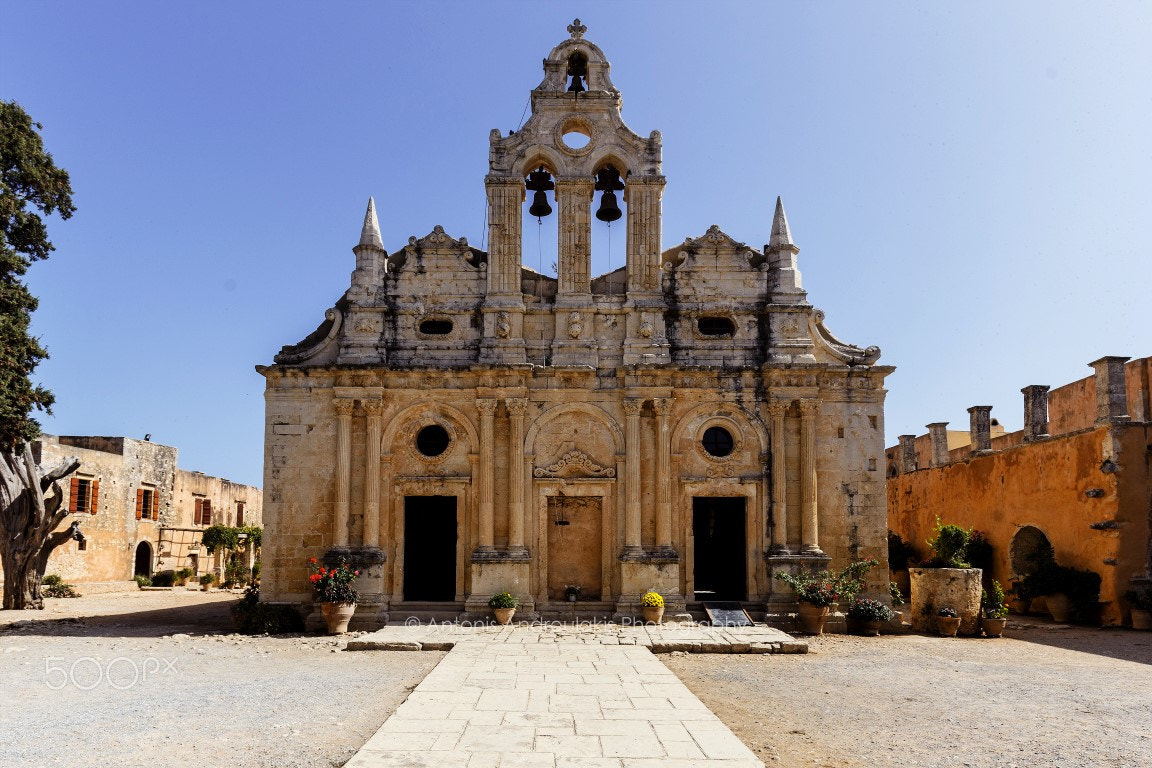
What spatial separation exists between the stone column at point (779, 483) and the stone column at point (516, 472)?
5.08 m

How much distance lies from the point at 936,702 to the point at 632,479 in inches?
328

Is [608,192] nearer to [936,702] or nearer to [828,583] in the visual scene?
[828,583]

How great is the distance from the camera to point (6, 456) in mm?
22547

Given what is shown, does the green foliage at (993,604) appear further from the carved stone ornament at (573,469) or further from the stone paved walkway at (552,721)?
the stone paved walkway at (552,721)

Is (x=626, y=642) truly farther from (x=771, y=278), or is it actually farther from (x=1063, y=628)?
(x=1063, y=628)

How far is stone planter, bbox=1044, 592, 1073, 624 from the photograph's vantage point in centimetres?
2044

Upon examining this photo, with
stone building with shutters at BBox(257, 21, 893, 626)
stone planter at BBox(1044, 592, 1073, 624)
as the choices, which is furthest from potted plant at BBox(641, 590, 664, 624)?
stone planter at BBox(1044, 592, 1073, 624)

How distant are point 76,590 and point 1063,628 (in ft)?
88.7

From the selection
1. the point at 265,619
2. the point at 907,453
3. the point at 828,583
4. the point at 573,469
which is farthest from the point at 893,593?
the point at 907,453

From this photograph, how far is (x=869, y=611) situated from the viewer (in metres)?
17.5

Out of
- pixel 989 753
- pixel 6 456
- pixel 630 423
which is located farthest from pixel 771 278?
pixel 6 456

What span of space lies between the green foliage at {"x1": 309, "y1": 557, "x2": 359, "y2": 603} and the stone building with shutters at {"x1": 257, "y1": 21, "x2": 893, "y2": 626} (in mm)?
757

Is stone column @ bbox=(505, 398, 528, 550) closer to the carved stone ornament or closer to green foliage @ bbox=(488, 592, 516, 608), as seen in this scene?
the carved stone ornament

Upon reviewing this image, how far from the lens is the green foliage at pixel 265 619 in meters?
17.4
